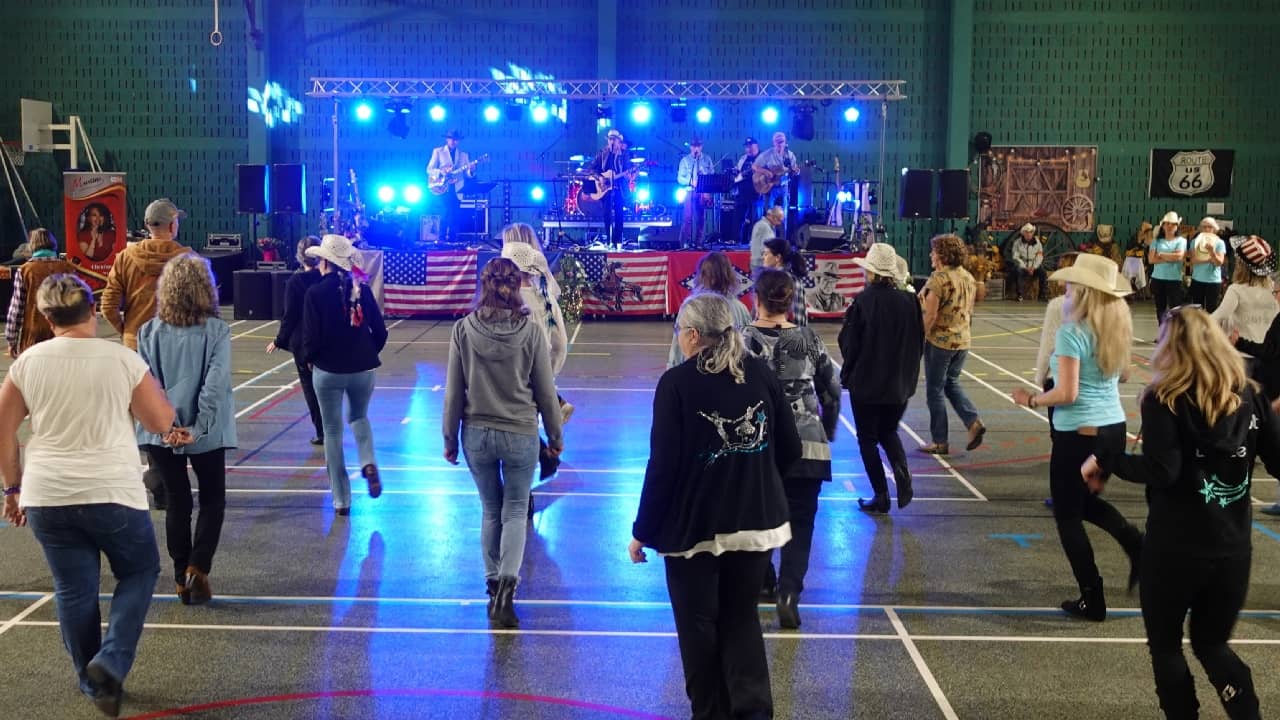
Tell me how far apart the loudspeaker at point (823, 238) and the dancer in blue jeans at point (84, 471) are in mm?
14867

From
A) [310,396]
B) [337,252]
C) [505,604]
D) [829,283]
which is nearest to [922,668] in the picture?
[505,604]

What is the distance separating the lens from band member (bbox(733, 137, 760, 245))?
19766 millimetres

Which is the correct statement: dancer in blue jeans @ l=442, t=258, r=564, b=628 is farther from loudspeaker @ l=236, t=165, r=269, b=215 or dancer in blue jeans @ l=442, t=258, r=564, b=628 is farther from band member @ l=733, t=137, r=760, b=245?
loudspeaker @ l=236, t=165, r=269, b=215

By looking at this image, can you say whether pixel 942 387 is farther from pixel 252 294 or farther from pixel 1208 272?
pixel 252 294

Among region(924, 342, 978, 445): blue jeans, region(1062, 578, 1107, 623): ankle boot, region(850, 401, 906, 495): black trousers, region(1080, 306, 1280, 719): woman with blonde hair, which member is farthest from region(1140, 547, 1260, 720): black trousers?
region(924, 342, 978, 445): blue jeans

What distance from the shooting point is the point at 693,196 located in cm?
2081

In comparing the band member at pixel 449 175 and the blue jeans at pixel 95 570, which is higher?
the band member at pixel 449 175

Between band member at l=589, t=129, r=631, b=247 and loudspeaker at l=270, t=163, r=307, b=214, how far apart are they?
4.82 meters

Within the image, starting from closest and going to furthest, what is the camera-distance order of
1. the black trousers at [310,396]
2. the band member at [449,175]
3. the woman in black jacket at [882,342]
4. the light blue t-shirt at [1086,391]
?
1. the light blue t-shirt at [1086,391]
2. the woman in black jacket at [882,342]
3. the black trousers at [310,396]
4. the band member at [449,175]

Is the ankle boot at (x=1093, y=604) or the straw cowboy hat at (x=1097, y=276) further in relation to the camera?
the ankle boot at (x=1093, y=604)

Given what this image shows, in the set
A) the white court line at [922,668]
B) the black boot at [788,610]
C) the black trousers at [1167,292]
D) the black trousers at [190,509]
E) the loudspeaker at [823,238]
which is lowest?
the white court line at [922,668]

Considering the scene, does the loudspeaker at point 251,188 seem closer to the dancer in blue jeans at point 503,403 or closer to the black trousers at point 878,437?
the black trousers at point 878,437

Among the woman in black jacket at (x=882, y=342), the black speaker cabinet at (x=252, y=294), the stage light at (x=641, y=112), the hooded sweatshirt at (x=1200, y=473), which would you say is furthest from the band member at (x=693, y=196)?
the hooded sweatshirt at (x=1200, y=473)

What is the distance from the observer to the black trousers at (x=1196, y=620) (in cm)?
404
